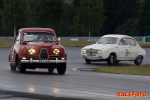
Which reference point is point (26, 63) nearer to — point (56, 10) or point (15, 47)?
point (15, 47)

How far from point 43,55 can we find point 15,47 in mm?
1834

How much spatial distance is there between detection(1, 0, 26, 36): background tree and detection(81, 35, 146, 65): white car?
3653 cm

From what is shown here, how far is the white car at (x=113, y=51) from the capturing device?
92.4ft

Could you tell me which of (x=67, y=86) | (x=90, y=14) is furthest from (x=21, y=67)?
(x=90, y=14)

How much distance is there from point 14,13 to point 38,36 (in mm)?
43409

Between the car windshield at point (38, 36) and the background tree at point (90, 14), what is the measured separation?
4631 centimetres

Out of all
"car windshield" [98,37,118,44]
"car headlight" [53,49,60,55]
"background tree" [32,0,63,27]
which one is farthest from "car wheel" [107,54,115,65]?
"background tree" [32,0,63,27]

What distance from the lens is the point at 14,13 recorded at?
6481cm

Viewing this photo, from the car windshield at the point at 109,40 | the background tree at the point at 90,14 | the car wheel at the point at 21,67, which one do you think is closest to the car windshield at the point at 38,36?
the car wheel at the point at 21,67

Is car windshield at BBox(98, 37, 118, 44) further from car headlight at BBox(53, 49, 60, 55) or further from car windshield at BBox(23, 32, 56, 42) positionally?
car headlight at BBox(53, 49, 60, 55)

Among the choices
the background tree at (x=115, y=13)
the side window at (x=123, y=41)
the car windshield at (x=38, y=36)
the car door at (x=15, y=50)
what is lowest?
the background tree at (x=115, y=13)

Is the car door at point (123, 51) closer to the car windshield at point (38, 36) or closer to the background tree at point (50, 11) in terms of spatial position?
the car windshield at point (38, 36)

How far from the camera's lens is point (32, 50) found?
67.8 feet

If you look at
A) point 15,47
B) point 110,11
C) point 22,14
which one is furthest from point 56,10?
point 15,47
